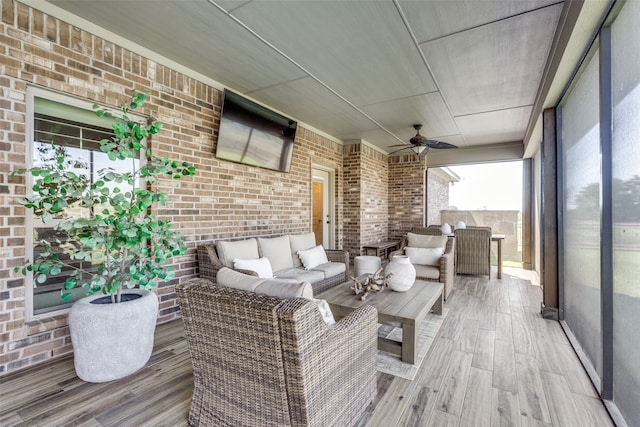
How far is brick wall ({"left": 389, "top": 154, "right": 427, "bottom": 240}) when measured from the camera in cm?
697

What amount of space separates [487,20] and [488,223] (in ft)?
19.5

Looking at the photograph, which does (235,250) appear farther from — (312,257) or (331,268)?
(331,268)

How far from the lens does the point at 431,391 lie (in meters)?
1.91

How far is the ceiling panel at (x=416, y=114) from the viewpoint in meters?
3.99

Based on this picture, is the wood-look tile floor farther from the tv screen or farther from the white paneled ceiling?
the white paneled ceiling

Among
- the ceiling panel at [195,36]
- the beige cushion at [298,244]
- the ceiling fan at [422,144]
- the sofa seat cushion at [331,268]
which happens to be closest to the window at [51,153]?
the ceiling panel at [195,36]

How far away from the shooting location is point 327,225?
20.4 feet

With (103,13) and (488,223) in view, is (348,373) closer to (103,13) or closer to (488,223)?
(103,13)

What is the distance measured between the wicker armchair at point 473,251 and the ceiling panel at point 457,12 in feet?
11.7

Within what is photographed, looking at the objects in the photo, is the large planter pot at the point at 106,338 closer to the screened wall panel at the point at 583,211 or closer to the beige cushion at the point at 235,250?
the beige cushion at the point at 235,250

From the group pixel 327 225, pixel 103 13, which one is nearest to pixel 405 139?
pixel 327 225

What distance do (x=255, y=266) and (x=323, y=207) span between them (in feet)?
10.5

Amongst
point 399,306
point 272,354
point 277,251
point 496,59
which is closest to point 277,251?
point 277,251

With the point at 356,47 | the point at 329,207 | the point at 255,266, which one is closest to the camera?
the point at 356,47
